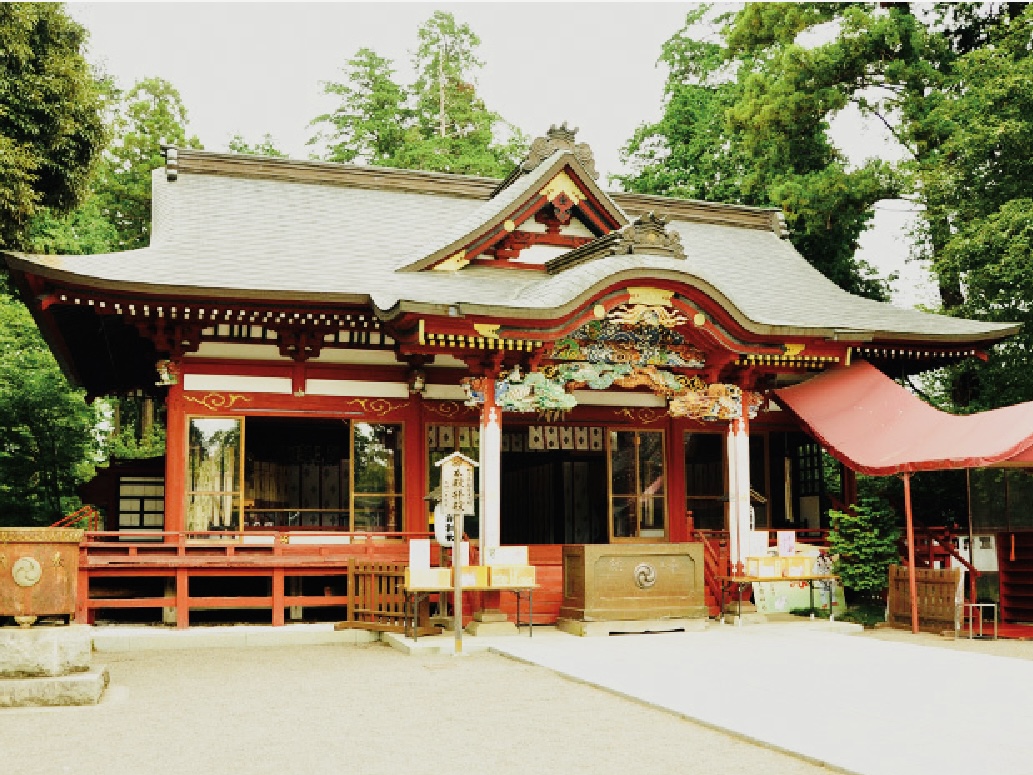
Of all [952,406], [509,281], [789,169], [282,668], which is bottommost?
[282,668]

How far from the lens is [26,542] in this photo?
9.40 m

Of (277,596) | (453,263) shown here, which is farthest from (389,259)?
(277,596)

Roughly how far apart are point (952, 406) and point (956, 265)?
543 centimetres

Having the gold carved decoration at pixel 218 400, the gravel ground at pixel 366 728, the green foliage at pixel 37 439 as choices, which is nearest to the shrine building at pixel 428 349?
the gold carved decoration at pixel 218 400

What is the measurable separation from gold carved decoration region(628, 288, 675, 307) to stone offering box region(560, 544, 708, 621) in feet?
11.0

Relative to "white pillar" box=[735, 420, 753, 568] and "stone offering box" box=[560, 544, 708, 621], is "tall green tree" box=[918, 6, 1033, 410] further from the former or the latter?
"stone offering box" box=[560, 544, 708, 621]

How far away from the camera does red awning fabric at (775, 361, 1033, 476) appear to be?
1311cm

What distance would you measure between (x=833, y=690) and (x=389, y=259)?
34.2 feet

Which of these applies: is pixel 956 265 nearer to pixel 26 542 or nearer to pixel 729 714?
pixel 729 714

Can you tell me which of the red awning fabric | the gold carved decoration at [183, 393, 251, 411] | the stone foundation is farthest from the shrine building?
the stone foundation

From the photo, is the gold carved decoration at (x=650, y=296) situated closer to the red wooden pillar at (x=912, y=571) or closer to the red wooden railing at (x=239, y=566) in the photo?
the red wooden pillar at (x=912, y=571)

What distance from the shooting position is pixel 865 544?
51.0 ft

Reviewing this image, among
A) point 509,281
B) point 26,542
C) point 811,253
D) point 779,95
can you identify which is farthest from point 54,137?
point 811,253

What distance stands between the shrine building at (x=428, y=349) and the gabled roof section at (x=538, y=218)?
40 mm
